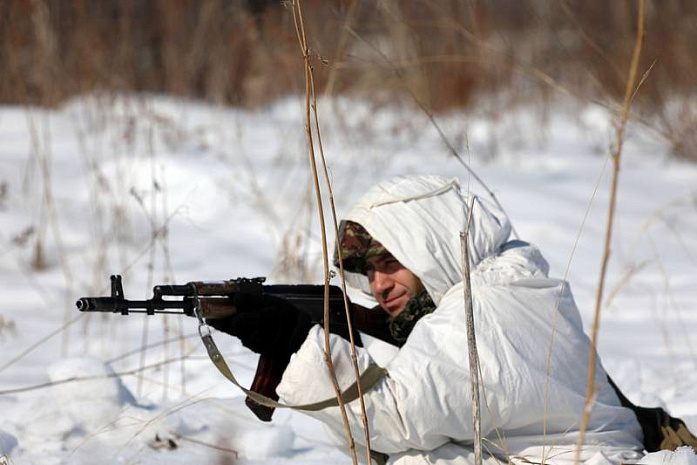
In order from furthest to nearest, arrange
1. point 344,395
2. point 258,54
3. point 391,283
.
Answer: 1. point 258,54
2. point 391,283
3. point 344,395

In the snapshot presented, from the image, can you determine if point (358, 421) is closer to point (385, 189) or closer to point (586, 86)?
point (385, 189)

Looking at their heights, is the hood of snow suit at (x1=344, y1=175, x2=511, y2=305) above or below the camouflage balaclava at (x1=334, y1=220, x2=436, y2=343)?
above

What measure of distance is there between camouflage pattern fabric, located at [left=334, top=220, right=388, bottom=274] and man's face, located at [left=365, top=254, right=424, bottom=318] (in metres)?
0.02

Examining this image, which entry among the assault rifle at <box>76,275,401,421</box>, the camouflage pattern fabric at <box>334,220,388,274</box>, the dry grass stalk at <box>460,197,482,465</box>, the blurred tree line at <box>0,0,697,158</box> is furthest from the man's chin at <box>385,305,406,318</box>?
the blurred tree line at <box>0,0,697,158</box>

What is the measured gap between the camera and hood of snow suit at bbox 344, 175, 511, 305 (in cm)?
189

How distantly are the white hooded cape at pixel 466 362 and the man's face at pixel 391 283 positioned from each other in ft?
0.27

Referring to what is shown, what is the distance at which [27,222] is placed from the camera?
446 cm

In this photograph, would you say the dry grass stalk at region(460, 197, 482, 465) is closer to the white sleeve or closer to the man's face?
the white sleeve

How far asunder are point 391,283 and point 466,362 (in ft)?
1.42

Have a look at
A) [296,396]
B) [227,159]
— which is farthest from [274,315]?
[227,159]

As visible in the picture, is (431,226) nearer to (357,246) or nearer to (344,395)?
(357,246)

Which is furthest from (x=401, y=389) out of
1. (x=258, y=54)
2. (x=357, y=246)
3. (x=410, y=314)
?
(x=258, y=54)

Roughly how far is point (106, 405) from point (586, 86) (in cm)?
793

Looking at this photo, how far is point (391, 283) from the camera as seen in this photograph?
2035 millimetres
